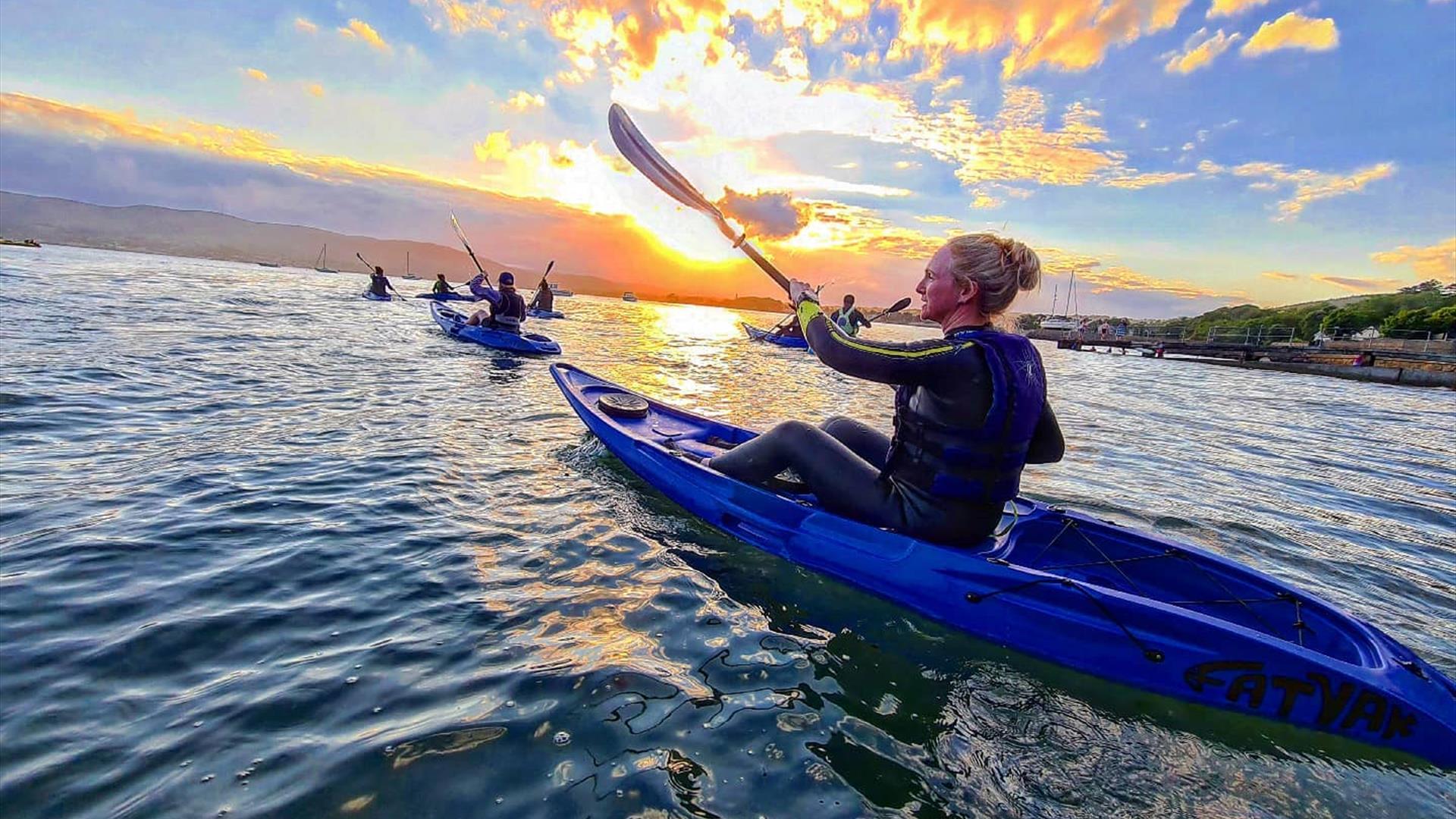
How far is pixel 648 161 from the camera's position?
8523 mm

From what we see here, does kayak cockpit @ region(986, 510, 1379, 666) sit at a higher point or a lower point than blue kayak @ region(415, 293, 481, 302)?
lower

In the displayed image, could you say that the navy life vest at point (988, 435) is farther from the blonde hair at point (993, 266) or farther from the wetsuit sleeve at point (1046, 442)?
the wetsuit sleeve at point (1046, 442)

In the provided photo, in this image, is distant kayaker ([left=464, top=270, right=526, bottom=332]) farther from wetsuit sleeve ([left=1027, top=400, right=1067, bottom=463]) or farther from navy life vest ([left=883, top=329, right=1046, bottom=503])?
wetsuit sleeve ([left=1027, top=400, right=1067, bottom=463])

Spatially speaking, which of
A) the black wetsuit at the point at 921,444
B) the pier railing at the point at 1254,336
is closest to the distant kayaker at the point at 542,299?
the black wetsuit at the point at 921,444

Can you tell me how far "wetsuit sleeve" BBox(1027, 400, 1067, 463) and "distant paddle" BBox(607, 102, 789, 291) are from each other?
4431mm

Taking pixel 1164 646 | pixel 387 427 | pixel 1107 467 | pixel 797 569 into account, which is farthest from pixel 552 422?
pixel 1107 467

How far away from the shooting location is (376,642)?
3.54 metres

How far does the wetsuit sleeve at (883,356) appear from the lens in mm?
3740

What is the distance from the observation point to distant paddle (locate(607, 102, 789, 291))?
25.9 feet

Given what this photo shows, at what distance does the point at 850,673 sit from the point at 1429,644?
4.46 m

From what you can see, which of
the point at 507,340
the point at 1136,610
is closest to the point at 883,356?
the point at 1136,610

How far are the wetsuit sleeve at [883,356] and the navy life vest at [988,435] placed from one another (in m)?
0.18

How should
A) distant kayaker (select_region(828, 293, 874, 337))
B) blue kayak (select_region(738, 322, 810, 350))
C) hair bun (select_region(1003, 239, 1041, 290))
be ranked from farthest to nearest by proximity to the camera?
blue kayak (select_region(738, 322, 810, 350)), distant kayaker (select_region(828, 293, 874, 337)), hair bun (select_region(1003, 239, 1041, 290))

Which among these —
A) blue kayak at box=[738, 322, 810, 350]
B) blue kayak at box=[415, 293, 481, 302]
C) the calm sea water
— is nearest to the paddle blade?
the calm sea water
